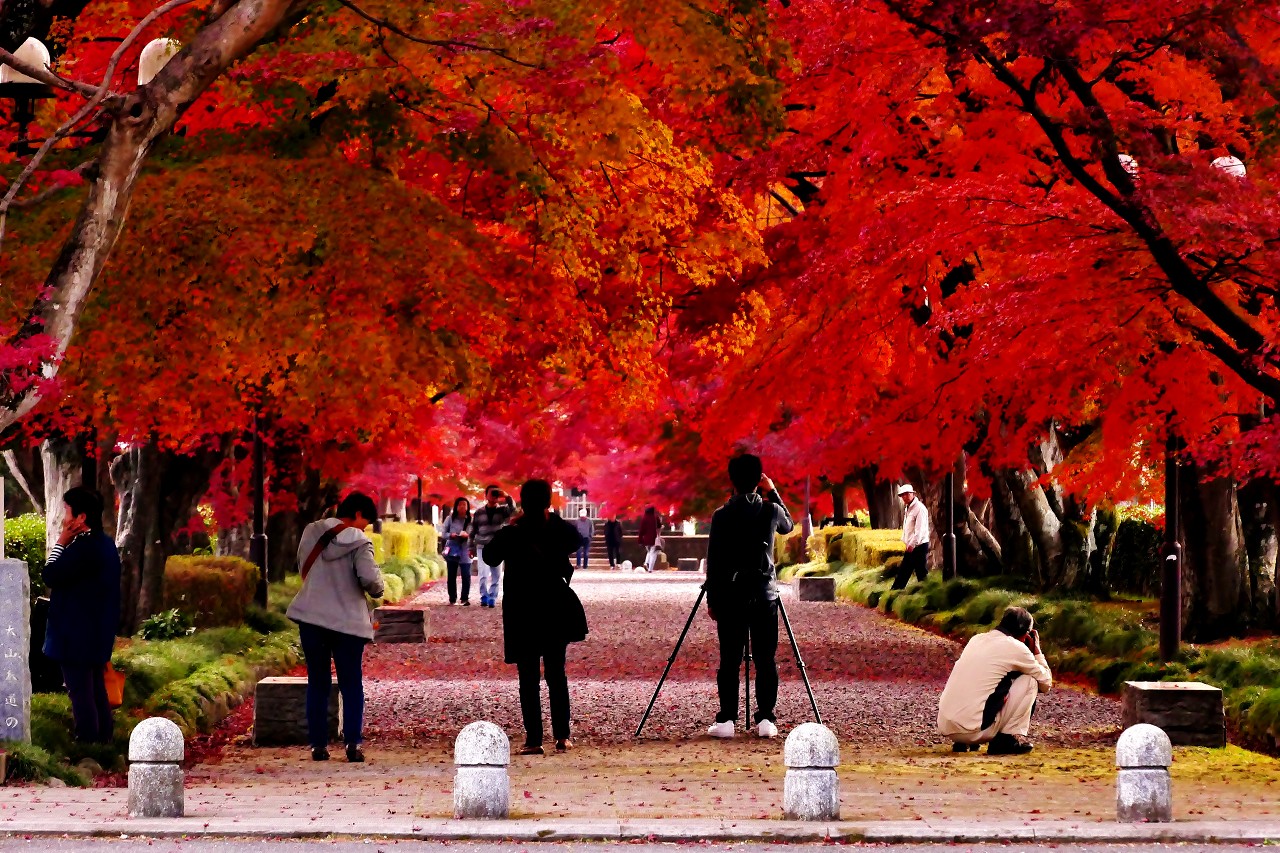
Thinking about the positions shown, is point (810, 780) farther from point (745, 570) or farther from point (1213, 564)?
point (1213, 564)

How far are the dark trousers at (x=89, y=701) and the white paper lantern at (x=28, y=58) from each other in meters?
3.84

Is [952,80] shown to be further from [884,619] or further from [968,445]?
[884,619]

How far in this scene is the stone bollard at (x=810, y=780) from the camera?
30.4 ft

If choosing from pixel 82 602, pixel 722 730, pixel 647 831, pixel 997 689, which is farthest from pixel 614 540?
pixel 647 831

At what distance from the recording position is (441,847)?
874 cm

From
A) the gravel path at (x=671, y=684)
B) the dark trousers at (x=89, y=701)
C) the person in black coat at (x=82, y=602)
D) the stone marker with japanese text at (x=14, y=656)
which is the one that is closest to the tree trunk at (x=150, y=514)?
the gravel path at (x=671, y=684)

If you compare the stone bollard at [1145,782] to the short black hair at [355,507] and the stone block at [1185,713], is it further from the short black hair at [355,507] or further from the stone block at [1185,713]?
the short black hair at [355,507]

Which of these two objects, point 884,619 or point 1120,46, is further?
point 884,619

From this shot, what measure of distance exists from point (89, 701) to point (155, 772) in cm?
280

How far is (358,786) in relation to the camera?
11000 mm

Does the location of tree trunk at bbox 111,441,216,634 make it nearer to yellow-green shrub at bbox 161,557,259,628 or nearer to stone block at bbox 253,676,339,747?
yellow-green shrub at bbox 161,557,259,628

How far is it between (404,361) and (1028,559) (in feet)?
53.0

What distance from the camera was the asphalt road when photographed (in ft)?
28.1

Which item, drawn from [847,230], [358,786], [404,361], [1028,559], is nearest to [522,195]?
[404,361]
